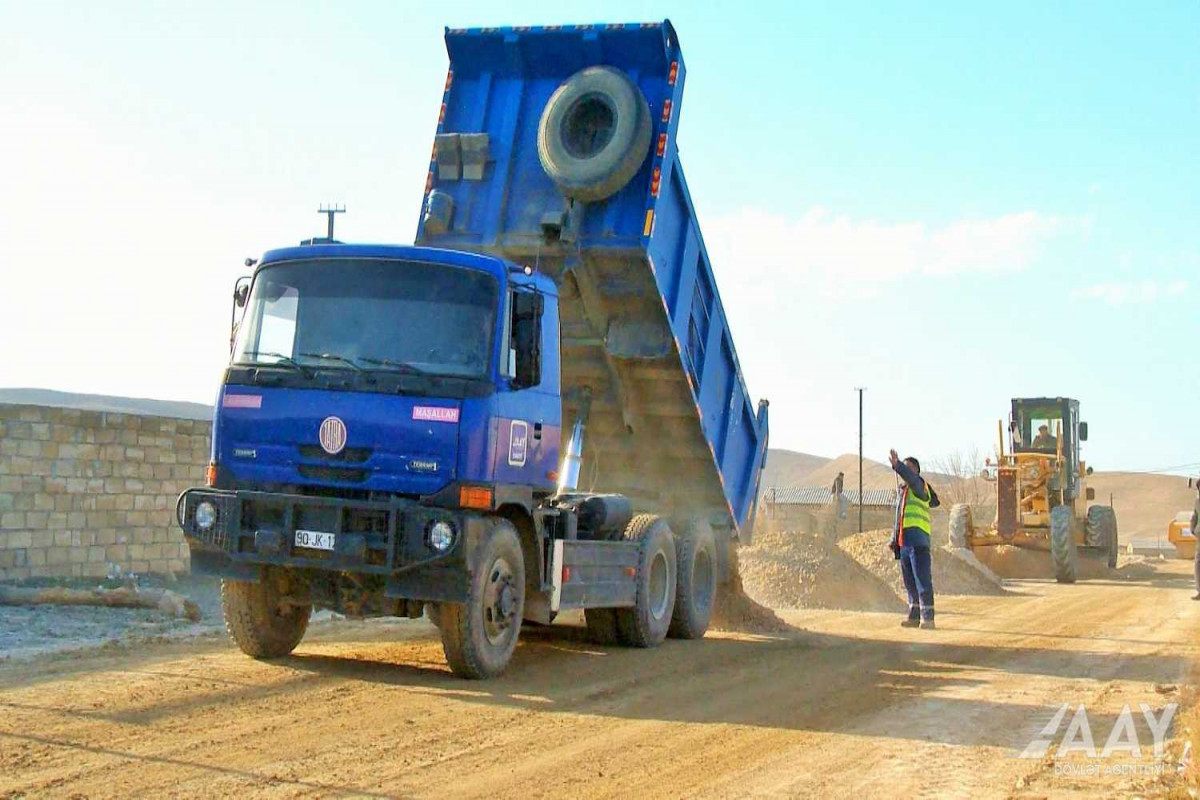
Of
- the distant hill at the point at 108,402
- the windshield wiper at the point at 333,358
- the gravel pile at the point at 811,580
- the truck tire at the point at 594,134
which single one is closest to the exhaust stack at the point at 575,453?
the truck tire at the point at 594,134

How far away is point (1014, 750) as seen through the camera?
264 inches

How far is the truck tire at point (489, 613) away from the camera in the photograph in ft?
26.4

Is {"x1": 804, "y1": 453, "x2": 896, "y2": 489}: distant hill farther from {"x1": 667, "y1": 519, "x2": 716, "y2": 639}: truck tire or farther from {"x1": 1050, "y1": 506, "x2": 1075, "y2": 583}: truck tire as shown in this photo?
{"x1": 667, "y1": 519, "x2": 716, "y2": 639}: truck tire

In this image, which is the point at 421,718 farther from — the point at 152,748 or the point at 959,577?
the point at 959,577

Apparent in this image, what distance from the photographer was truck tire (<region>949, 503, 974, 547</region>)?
85.0 feet

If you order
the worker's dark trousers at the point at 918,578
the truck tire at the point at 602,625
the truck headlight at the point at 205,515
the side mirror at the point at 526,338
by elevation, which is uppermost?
the side mirror at the point at 526,338

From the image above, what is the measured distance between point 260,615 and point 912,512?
7487mm

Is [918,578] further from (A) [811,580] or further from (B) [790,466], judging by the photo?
(B) [790,466]

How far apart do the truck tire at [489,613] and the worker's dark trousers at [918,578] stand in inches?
248

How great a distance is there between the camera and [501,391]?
8289mm

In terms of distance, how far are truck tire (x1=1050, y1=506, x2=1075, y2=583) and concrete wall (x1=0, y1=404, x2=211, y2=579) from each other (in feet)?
51.6

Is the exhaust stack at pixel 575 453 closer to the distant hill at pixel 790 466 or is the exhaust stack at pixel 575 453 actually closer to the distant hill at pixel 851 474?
the distant hill at pixel 851 474

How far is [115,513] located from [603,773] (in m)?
10.3

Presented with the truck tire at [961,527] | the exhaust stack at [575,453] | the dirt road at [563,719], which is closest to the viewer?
the dirt road at [563,719]
